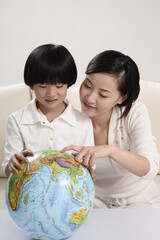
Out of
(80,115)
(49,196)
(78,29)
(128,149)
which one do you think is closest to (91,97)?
(80,115)

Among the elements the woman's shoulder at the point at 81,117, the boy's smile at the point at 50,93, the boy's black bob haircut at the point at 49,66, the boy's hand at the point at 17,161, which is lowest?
the woman's shoulder at the point at 81,117

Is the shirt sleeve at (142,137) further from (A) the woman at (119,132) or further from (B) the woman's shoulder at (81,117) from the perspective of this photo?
(B) the woman's shoulder at (81,117)

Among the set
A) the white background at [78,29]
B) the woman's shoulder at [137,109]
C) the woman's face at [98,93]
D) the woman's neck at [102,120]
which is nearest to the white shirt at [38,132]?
the woman's face at [98,93]

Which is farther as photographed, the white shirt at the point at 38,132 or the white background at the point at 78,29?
the white background at the point at 78,29

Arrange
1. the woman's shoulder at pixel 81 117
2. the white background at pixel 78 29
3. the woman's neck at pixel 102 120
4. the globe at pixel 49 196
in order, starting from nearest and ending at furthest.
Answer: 1. the globe at pixel 49 196
2. the woman's shoulder at pixel 81 117
3. the woman's neck at pixel 102 120
4. the white background at pixel 78 29

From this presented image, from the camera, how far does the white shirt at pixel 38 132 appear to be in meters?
1.82

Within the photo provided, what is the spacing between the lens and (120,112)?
2.05 m

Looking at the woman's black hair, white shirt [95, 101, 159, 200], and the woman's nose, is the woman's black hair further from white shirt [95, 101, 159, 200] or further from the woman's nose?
the woman's nose

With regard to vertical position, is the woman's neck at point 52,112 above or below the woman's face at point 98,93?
below

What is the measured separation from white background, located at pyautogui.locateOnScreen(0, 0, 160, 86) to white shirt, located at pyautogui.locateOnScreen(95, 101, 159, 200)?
5.89 feet

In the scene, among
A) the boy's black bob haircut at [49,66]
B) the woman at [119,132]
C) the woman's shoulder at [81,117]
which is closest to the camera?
the boy's black bob haircut at [49,66]

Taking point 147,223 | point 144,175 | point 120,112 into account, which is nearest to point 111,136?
point 120,112

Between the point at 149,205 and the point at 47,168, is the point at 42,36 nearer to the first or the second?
the point at 149,205

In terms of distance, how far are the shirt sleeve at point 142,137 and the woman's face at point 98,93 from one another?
0.55ft
